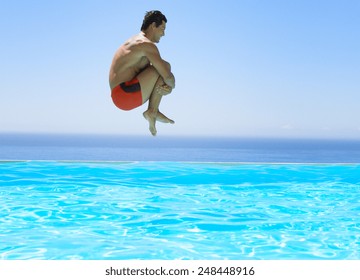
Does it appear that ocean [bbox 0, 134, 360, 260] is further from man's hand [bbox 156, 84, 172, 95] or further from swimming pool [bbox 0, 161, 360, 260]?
man's hand [bbox 156, 84, 172, 95]

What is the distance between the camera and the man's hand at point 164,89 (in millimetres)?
3871

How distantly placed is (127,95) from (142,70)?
9.8 inches

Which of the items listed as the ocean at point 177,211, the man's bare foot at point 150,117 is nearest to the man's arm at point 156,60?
the man's bare foot at point 150,117

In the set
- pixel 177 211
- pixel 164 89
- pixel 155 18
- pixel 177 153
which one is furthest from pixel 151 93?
pixel 177 153

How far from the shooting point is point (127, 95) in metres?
3.88

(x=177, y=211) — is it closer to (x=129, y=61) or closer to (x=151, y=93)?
(x=151, y=93)

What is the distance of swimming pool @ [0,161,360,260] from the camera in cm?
445

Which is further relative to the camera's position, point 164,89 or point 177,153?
point 177,153

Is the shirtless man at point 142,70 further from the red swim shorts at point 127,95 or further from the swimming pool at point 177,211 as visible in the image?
the swimming pool at point 177,211

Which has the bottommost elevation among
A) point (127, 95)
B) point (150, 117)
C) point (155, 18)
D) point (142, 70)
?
point (150, 117)

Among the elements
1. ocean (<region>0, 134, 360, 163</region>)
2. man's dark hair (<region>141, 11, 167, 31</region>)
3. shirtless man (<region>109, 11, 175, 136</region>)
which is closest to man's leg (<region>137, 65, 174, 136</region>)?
shirtless man (<region>109, 11, 175, 136</region>)

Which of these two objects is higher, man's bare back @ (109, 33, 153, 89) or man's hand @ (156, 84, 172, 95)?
man's bare back @ (109, 33, 153, 89)

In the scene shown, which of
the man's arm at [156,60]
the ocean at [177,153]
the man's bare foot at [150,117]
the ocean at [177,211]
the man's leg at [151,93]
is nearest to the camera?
the man's arm at [156,60]
